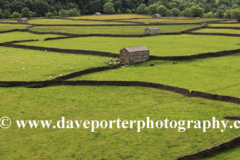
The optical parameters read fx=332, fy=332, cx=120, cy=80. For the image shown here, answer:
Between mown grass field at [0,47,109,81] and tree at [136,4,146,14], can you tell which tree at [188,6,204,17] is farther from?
mown grass field at [0,47,109,81]

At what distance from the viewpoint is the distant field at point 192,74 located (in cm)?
3675

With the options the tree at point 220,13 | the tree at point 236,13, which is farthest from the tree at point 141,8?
the tree at point 236,13

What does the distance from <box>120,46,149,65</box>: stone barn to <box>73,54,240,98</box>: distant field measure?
1.43 meters

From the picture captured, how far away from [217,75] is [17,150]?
92.3ft

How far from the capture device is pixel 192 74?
43188mm

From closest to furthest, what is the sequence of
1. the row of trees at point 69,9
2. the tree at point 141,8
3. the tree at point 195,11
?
the tree at point 195,11, the row of trees at point 69,9, the tree at point 141,8

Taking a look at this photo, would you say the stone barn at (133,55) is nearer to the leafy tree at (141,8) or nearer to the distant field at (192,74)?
the distant field at (192,74)

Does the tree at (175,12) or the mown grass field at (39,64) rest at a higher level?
the tree at (175,12)

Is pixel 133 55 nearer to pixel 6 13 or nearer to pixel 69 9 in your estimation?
pixel 6 13

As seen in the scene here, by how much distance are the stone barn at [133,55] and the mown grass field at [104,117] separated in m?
13.6

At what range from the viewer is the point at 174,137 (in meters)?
23.4

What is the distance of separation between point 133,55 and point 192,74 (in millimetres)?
11753

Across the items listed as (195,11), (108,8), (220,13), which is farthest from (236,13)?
(108,8)

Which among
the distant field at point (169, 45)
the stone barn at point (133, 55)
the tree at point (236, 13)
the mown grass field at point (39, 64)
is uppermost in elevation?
the tree at point (236, 13)
